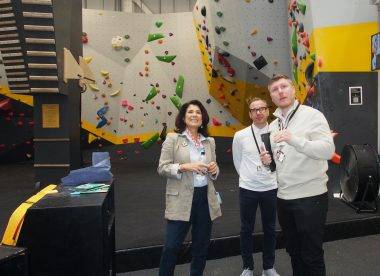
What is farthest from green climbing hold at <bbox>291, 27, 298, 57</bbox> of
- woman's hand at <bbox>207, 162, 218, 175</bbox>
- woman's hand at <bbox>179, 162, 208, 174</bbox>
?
woman's hand at <bbox>179, 162, 208, 174</bbox>

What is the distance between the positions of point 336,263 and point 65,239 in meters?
2.47

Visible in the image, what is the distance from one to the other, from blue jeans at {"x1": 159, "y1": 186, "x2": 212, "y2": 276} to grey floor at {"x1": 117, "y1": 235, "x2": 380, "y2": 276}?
0.70 m

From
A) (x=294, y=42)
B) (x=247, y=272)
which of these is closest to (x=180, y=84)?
(x=294, y=42)

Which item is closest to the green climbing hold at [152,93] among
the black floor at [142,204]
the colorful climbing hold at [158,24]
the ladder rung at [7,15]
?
the colorful climbing hold at [158,24]

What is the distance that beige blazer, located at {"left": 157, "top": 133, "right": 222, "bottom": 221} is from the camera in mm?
2510

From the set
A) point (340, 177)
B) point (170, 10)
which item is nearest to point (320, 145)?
point (340, 177)

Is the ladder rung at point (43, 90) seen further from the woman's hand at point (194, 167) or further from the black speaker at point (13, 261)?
the black speaker at point (13, 261)

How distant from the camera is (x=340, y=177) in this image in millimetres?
5117

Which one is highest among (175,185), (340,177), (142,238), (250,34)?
(250,34)

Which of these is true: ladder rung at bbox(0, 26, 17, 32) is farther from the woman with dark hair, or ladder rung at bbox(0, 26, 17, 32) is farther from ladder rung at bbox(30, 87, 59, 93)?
the woman with dark hair

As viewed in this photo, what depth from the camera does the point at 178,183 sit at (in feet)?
8.38

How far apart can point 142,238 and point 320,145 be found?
2.21 meters

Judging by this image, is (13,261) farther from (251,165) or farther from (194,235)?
(251,165)

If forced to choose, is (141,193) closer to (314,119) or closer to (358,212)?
(358,212)
